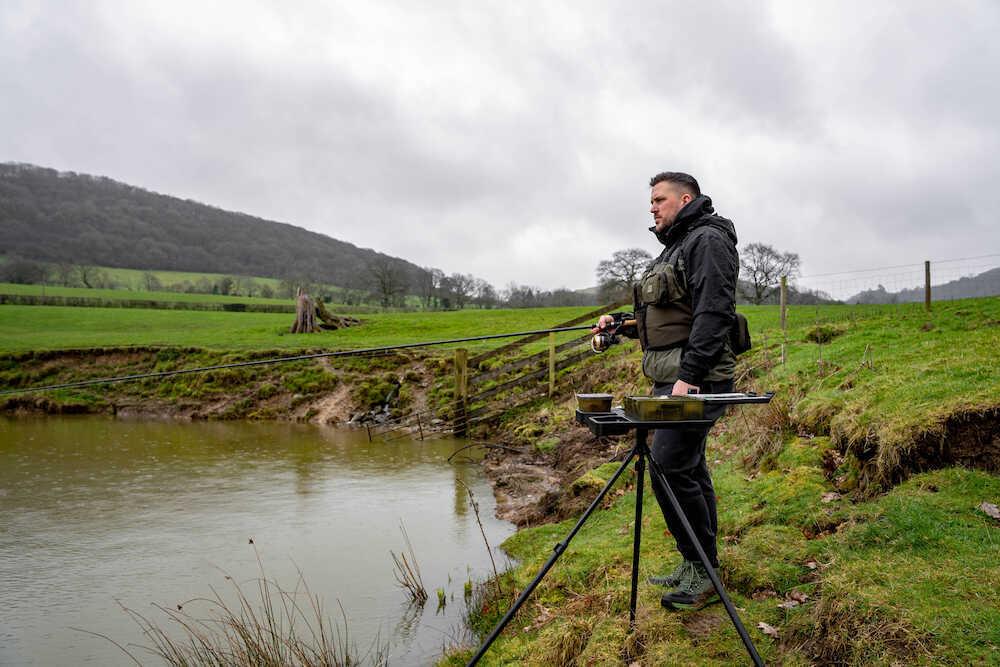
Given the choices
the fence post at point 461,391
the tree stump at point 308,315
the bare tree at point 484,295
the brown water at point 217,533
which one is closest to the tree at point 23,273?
the bare tree at point 484,295

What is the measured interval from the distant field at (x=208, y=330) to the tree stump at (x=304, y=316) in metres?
0.66

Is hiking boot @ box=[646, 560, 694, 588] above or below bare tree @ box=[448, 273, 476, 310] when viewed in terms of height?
below

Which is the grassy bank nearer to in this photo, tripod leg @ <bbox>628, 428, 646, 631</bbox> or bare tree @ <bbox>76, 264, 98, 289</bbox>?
tripod leg @ <bbox>628, 428, 646, 631</bbox>

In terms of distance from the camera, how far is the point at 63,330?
2886 centimetres

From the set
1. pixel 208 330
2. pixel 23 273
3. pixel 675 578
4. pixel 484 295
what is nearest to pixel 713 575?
pixel 675 578

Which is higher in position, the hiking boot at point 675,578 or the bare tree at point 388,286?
the bare tree at point 388,286

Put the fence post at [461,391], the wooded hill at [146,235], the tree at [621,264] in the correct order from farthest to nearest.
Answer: the wooded hill at [146,235]
the tree at [621,264]
the fence post at [461,391]

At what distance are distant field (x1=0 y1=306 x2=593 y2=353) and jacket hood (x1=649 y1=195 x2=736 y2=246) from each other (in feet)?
55.2

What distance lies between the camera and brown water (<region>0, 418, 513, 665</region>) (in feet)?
16.5

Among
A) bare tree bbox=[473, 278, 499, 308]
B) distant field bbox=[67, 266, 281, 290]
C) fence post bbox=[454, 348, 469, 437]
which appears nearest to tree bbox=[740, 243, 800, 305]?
bare tree bbox=[473, 278, 499, 308]

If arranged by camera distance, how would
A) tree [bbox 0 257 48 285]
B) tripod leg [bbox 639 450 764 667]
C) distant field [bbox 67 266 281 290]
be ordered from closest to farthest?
tripod leg [bbox 639 450 764 667]
tree [bbox 0 257 48 285]
distant field [bbox 67 266 281 290]

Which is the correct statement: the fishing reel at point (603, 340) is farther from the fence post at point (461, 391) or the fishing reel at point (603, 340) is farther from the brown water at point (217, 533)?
the fence post at point (461, 391)

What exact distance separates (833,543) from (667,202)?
2614 mm

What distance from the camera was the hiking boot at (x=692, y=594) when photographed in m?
3.61
